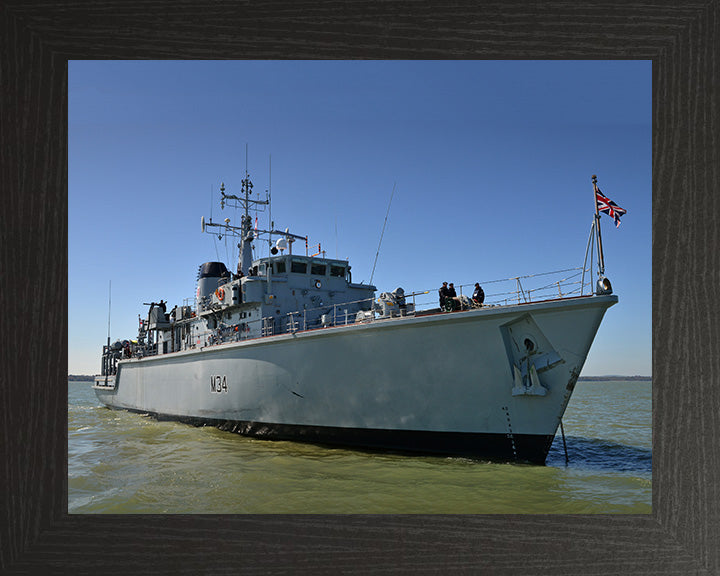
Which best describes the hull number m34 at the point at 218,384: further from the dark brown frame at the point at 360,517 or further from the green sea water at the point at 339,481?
the dark brown frame at the point at 360,517

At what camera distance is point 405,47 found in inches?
126

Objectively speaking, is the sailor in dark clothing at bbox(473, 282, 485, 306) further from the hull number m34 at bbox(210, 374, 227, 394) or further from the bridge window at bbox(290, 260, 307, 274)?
the hull number m34 at bbox(210, 374, 227, 394)

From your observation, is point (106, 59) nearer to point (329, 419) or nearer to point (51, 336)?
point (51, 336)

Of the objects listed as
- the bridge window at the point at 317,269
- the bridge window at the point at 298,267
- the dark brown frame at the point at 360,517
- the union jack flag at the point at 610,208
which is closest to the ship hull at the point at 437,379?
the union jack flag at the point at 610,208

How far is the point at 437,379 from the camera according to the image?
8.19m

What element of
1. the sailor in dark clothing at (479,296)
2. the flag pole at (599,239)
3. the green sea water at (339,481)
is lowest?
the green sea water at (339,481)

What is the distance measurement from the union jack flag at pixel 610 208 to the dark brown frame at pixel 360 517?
12.4 feet

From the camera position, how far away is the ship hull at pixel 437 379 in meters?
7.71

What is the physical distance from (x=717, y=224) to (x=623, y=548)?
198 cm

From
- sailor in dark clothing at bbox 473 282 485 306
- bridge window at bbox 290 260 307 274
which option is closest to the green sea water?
sailor in dark clothing at bbox 473 282 485 306

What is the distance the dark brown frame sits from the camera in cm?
300

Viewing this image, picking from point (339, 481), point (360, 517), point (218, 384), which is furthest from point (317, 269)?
point (360, 517)

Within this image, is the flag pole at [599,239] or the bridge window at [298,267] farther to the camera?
the bridge window at [298,267]

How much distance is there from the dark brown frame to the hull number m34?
353 inches
